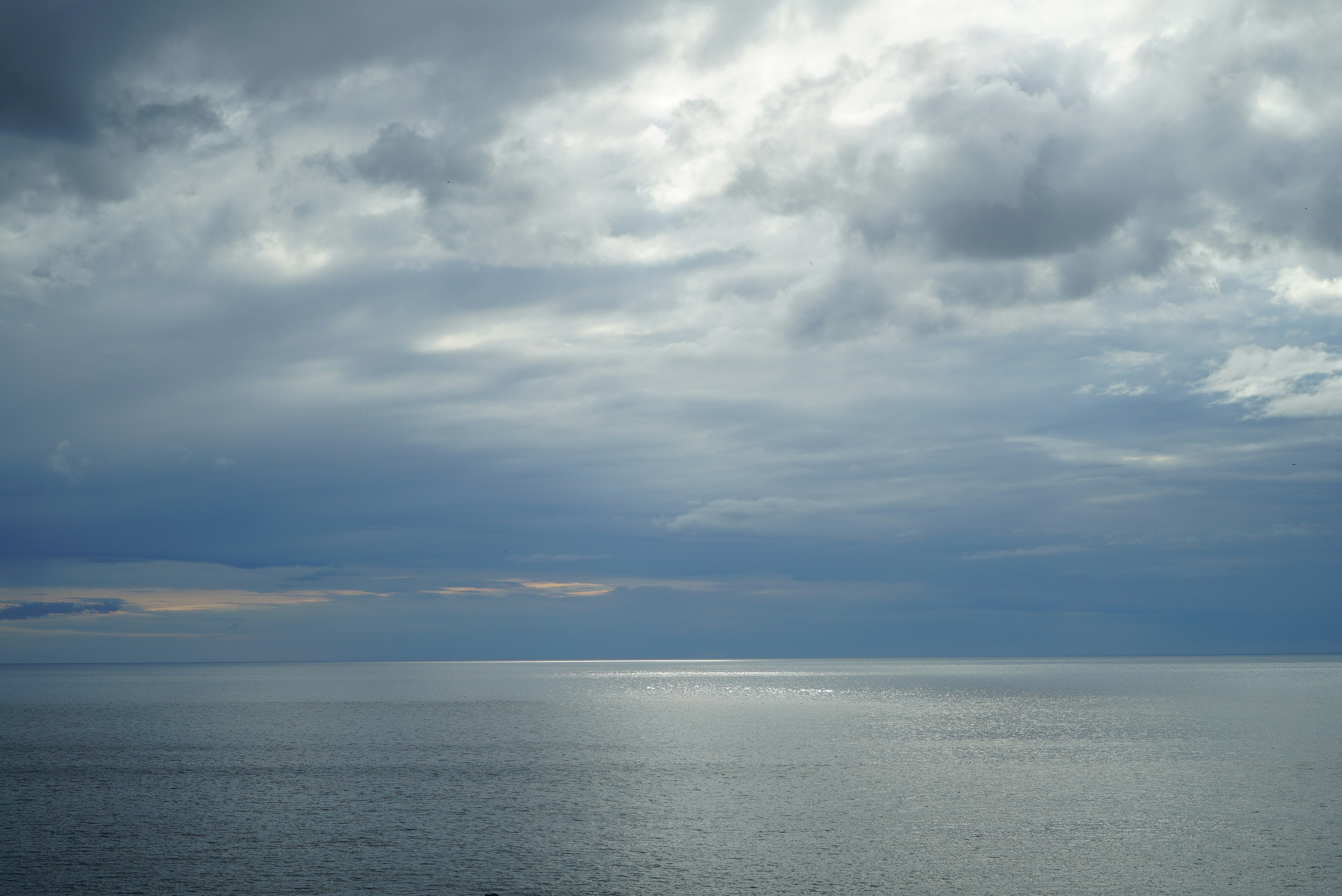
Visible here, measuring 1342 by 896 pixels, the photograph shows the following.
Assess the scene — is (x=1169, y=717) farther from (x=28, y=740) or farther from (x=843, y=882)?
(x=28, y=740)

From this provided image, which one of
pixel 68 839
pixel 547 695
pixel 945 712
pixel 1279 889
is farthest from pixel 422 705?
pixel 1279 889

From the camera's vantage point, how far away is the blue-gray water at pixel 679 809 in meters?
37.9

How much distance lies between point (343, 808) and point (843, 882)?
99.4 ft

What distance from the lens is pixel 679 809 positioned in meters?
53.3

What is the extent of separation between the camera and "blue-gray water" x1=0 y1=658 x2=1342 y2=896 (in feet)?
124

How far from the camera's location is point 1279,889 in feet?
116

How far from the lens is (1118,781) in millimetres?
62969

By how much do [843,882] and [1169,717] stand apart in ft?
318

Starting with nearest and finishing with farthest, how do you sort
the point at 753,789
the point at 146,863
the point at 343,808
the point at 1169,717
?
1. the point at 146,863
2. the point at 343,808
3. the point at 753,789
4. the point at 1169,717

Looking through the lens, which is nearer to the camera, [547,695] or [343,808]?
[343,808]

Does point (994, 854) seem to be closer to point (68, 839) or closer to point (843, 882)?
point (843, 882)

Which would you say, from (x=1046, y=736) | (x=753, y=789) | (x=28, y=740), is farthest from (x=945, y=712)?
(x=28, y=740)

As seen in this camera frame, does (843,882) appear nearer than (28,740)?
Yes

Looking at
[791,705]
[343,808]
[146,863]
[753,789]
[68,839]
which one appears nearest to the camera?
[146,863]
